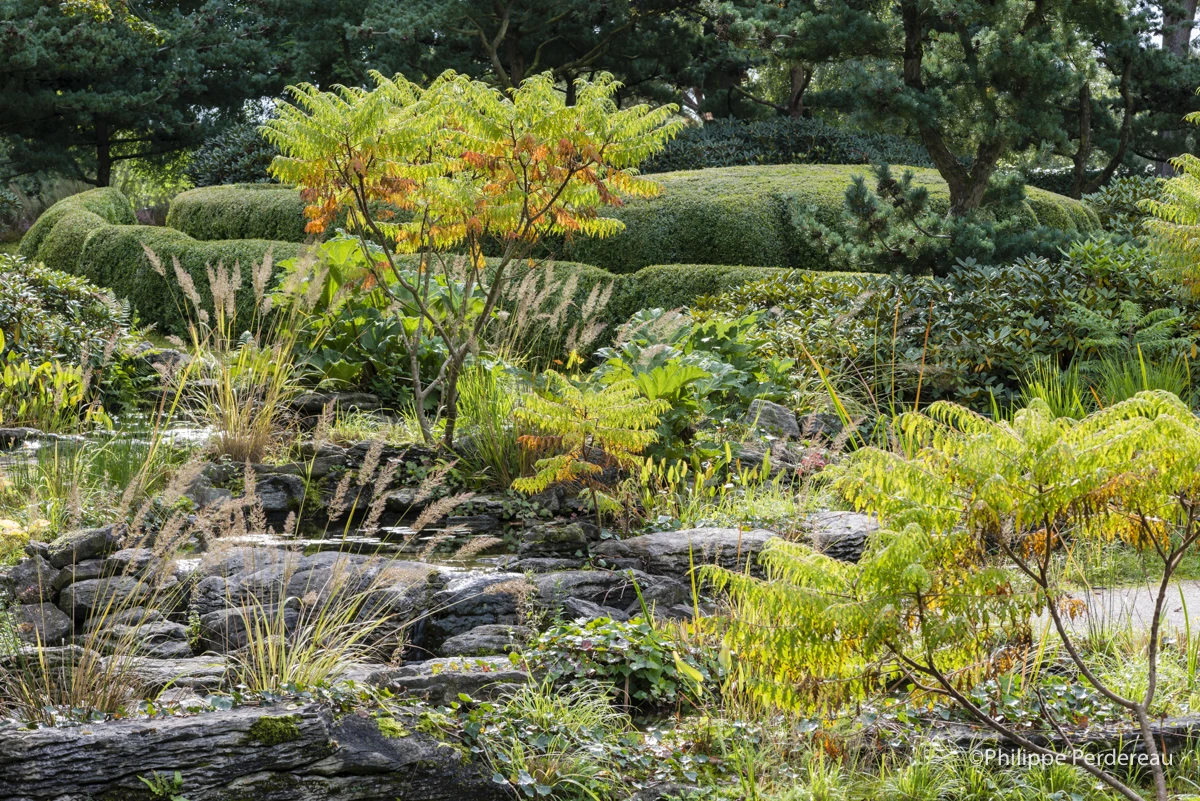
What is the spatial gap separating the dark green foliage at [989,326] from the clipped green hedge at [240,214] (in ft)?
22.9

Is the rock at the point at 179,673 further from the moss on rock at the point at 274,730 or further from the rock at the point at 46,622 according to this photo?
the rock at the point at 46,622

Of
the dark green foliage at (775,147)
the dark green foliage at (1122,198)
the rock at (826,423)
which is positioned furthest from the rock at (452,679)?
the dark green foliage at (775,147)

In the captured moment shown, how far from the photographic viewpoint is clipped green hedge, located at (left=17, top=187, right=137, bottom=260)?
14.6 meters

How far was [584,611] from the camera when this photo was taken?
439 cm

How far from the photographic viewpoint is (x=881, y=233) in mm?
9258

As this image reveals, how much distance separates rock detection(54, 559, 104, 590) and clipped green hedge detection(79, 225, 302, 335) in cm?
657

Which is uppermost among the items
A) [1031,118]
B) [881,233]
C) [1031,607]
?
[1031,118]

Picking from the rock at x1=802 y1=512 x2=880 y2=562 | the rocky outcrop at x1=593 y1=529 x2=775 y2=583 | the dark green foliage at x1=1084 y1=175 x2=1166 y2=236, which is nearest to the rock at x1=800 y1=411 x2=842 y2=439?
the rock at x1=802 y1=512 x2=880 y2=562

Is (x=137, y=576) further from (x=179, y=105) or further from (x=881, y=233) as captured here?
(x=179, y=105)

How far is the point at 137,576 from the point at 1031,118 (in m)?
7.85

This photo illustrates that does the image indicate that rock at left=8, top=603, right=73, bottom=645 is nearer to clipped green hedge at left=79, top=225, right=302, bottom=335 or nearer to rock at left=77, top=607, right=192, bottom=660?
rock at left=77, top=607, right=192, bottom=660

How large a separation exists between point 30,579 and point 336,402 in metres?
2.92

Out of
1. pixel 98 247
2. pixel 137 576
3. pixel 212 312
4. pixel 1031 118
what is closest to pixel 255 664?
pixel 137 576

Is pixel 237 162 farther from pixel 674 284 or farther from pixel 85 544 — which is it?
pixel 85 544
